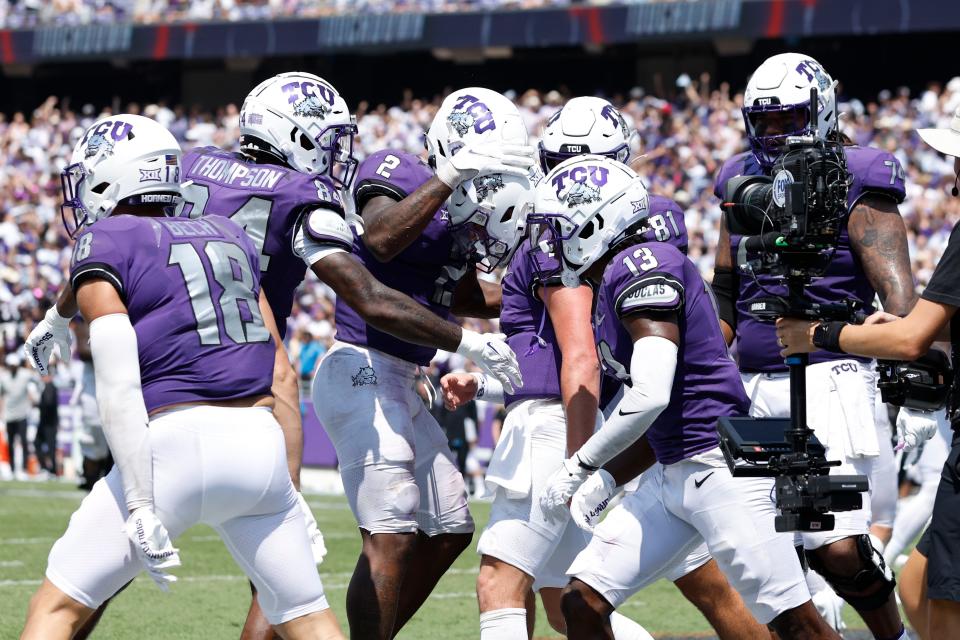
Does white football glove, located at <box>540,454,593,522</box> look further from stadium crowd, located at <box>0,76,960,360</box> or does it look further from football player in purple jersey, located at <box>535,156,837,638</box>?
stadium crowd, located at <box>0,76,960,360</box>

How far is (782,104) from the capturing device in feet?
18.9

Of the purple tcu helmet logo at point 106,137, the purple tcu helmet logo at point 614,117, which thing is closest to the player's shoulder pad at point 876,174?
the purple tcu helmet logo at point 614,117

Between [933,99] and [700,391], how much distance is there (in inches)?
680

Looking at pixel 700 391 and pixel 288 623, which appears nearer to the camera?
pixel 288 623

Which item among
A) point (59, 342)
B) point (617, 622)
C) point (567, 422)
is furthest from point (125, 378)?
point (617, 622)

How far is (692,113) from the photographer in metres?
23.4

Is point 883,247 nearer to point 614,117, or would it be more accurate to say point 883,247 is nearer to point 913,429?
point 913,429

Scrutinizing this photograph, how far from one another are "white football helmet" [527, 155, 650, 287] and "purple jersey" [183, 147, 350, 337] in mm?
718

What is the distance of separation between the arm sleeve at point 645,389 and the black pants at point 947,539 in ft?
2.71

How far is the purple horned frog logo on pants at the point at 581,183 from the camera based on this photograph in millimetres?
4883

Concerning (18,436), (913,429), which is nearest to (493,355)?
(913,429)

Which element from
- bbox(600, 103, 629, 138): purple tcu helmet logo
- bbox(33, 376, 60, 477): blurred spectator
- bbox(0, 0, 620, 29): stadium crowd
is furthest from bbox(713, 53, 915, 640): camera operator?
bbox(0, 0, 620, 29): stadium crowd

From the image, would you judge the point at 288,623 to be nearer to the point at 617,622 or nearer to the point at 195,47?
the point at 617,622

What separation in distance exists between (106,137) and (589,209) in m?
1.52
